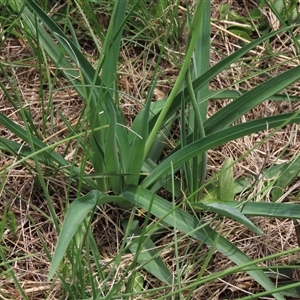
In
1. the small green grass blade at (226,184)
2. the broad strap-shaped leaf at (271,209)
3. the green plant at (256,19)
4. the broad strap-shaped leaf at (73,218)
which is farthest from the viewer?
the green plant at (256,19)

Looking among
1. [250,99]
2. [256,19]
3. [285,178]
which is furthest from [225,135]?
[256,19]

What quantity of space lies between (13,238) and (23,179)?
0.14 meters

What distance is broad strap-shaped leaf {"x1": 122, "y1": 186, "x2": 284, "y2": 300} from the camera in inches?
40.8

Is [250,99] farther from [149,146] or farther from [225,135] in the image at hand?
[149,146]

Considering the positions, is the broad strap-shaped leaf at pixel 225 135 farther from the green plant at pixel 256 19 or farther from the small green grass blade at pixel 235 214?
the green plant at pixel 256 19

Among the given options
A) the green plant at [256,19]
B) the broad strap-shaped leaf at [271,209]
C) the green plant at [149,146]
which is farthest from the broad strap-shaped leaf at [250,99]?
the green plant at [256,19]

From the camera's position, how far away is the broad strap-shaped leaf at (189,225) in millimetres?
1037

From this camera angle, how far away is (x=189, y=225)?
3.52 ft

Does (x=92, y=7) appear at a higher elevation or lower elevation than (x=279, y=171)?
higher

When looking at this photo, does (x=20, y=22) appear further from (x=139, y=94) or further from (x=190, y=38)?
(x=190, y=38)

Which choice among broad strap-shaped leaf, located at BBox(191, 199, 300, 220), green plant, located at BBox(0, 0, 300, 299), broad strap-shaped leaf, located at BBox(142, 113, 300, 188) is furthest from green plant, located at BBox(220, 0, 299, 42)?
broad strap-shaped leaf, located at BBox(191, 199, 300, 220)

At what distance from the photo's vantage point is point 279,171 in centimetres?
123

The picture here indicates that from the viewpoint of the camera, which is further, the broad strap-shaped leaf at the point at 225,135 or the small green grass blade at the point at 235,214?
the broad strap-shaped leaf at the point at 225,135

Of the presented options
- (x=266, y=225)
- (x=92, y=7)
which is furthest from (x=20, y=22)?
(x=266, y=225)
